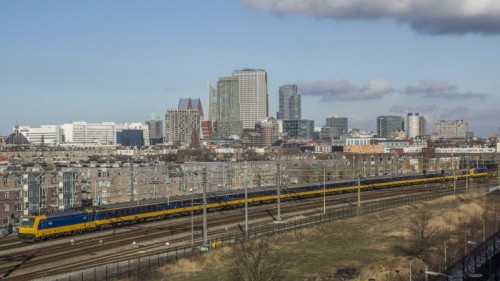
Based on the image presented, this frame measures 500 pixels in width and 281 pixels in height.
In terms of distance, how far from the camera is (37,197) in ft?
234

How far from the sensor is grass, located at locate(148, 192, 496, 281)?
1468 inches

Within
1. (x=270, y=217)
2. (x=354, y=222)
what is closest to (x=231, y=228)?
(x=270, y=217)

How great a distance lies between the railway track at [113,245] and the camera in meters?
37.8

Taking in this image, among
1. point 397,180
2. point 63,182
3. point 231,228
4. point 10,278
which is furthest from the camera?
point 397,180

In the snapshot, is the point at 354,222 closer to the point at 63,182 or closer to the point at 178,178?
the point at 63,182

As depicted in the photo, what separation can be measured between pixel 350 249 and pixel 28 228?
83.2ft

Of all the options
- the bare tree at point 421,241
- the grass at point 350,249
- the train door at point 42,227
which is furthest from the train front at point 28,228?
the bare tree at point 421,241

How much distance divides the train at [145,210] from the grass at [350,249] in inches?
247

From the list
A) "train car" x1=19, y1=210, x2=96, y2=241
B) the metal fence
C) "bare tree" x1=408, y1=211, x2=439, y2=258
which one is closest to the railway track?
"train car" x1=19, y1=210, x2=96, y2=241

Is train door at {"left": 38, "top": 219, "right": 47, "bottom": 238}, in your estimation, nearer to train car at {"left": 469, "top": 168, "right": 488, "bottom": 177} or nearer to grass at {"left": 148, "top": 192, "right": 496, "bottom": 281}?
grass at {"left": 148, "top": 192, "right": 496, "bottom": 281}

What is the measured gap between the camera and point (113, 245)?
46.1 metres

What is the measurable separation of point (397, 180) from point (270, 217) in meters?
46.3

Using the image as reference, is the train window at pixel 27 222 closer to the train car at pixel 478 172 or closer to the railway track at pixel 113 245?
the railway track at pixel 113 245

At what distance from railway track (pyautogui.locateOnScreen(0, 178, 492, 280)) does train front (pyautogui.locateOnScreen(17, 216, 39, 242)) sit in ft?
2.57
